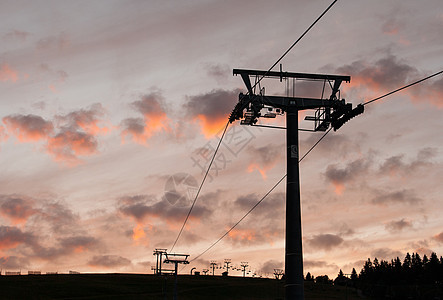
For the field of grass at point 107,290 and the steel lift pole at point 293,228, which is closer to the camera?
the steel lift pole at point 293,228

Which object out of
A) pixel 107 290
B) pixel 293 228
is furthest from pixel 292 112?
pixel 107 290

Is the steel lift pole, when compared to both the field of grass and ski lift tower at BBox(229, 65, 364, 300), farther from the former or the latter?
the field of grass

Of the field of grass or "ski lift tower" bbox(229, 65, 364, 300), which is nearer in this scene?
"ski lift tower" bbox(229, 65, 364, 300)

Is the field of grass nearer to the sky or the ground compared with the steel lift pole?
nearer to the ground

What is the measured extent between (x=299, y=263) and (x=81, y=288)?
482 ft

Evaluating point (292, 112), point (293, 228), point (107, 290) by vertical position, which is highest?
point (292, 112)

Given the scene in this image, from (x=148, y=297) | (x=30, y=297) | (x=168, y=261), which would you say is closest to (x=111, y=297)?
(x=148, y=297)

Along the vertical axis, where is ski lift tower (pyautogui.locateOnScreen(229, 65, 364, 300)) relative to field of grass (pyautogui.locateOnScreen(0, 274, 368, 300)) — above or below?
above

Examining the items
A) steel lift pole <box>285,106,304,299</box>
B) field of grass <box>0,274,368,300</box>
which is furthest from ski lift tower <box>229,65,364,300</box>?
field of grass <box>0,274,368,300</box>

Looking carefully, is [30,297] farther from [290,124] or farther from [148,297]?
[290,124]

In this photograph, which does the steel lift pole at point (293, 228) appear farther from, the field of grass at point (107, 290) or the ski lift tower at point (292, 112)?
the field of grass at point (107, 290)

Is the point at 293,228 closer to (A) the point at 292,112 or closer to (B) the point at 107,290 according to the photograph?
(A) the point at 292,112

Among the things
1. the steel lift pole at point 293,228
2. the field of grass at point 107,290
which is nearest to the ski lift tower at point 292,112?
the steel lift pole at point 293,228

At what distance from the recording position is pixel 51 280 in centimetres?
18288
